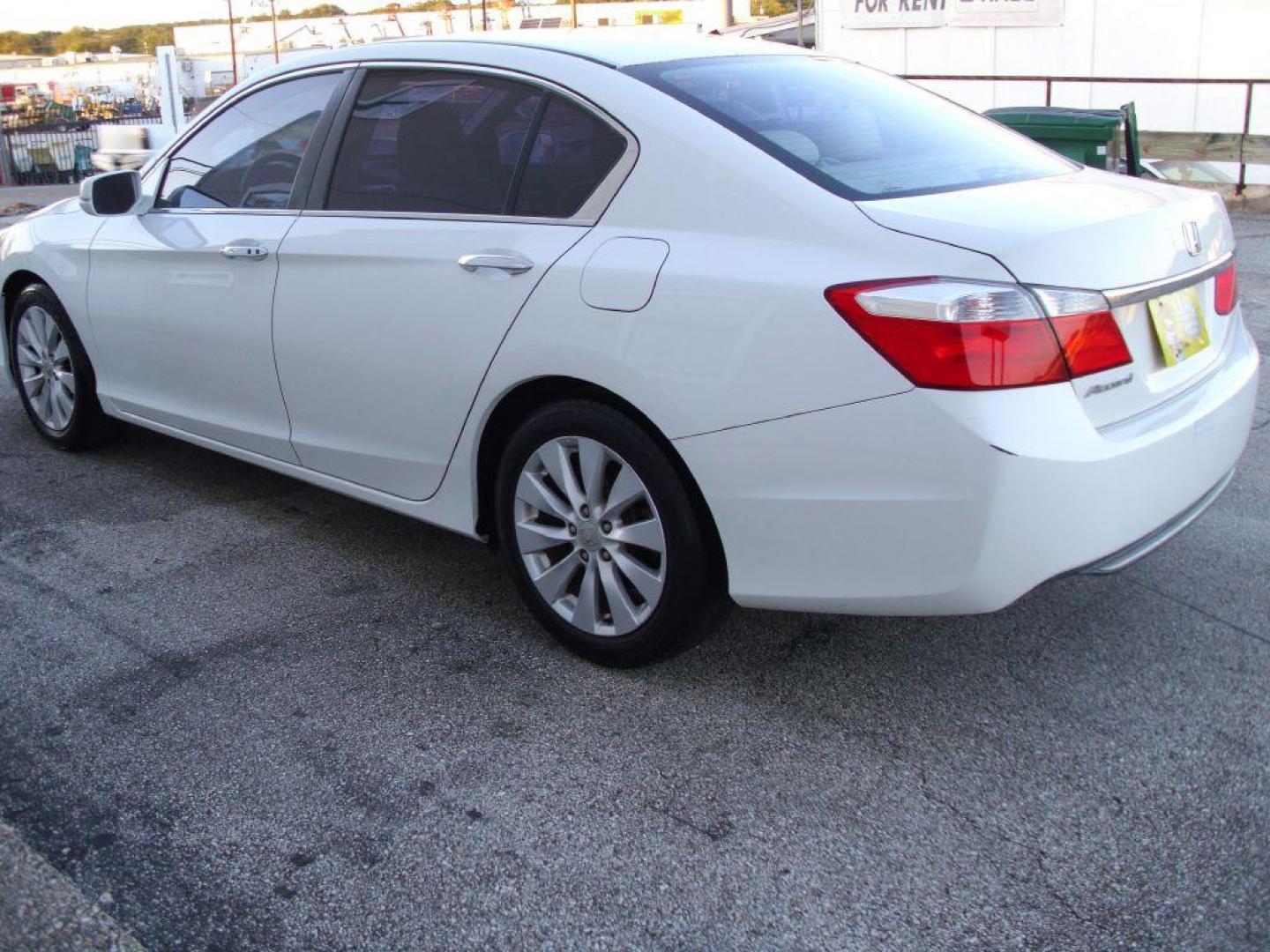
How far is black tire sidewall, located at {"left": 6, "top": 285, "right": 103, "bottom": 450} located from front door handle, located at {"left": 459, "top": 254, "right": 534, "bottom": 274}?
2.38 metres

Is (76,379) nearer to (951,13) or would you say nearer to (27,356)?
(27,356)

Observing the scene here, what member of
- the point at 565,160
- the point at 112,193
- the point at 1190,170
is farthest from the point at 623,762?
the point at 1190,170

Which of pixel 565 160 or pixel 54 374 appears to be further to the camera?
pixel 54 374

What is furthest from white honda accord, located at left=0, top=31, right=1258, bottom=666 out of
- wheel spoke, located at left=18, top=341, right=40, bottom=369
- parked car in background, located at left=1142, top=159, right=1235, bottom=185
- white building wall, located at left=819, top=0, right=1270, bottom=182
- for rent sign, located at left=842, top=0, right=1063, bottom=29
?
for rent sign, located at left=842, top=0, right=1063, bottom=29

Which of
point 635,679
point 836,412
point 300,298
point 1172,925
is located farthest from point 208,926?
point 300,298

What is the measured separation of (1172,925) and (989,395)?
3.46 feet

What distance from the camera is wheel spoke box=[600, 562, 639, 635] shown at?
3291 millimetres

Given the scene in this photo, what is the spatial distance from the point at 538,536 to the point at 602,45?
1396 mm

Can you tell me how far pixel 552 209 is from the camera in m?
3.35

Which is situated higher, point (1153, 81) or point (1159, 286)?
point (1159, 286)

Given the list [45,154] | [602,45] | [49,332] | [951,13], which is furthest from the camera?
[45,154]

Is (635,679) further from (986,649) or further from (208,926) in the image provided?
(208,926)

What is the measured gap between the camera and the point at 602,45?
3639mm

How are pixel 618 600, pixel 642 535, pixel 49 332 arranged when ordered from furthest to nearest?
pixel 49 332 → pixel 618 600 → pixel 642 535
